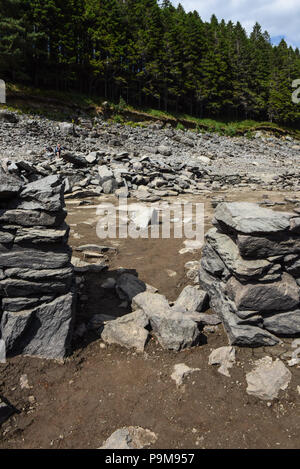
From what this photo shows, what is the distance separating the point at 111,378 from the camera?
15.7ft

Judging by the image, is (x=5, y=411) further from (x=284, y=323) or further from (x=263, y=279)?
(x=284, y=323)

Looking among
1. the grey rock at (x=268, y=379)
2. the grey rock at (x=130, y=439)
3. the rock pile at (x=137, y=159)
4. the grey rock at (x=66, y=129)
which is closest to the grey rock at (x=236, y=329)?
the grey rock at (x=268, y=379)

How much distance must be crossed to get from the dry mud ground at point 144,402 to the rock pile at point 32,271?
36 centimetres

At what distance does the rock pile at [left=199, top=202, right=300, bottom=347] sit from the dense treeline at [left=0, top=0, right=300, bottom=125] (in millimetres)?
38635

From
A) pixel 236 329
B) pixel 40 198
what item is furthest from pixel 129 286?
pixel 40 198

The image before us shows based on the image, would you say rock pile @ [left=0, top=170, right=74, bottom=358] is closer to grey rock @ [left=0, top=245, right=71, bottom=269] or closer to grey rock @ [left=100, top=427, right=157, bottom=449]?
grey rock @ [left=0, top=245, right=71, bottom=269]

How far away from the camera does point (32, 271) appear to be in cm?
514

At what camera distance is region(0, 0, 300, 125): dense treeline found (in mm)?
37781

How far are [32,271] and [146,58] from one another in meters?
55.8

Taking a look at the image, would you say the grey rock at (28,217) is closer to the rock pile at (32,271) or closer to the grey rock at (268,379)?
the rock pile at (32,271)

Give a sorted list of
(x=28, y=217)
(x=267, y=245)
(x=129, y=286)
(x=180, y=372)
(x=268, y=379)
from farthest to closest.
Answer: (x=129, y=286) < (x=267, y=245) < (x=28, y=217) < (x=180, y=372) < (x=268, y=379)

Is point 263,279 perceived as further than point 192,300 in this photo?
No

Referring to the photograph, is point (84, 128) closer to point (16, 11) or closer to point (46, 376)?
point (16, 11)

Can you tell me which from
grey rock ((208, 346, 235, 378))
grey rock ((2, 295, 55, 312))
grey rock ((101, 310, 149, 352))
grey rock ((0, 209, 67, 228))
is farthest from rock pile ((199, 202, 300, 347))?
grey rock ((2, 295, 55, 312))
